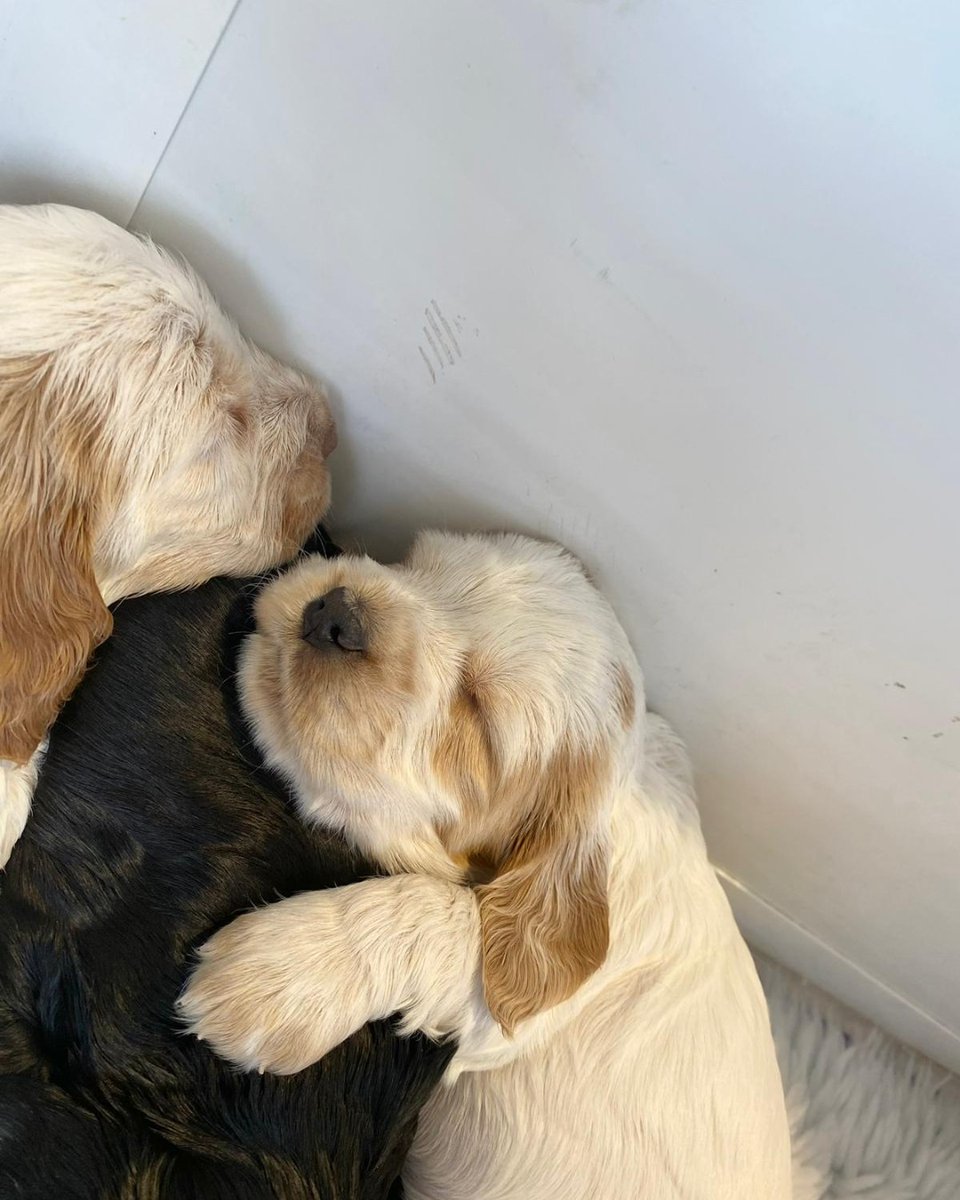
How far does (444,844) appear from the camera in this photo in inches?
68.1

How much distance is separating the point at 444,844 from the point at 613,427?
0.79 m

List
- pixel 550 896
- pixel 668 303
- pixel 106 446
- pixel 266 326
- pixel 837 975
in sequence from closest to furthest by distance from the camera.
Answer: pixel 668 303
pixel 106 446
pixel 550 896
pixel 266 326
pixel 837 975

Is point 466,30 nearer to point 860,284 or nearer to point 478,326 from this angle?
point 478,326

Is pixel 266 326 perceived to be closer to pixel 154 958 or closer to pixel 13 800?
pixel 13 800

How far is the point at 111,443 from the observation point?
4.97ft

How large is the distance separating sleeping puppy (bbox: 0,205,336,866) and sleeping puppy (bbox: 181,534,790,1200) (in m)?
0.20

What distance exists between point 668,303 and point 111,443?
88cm

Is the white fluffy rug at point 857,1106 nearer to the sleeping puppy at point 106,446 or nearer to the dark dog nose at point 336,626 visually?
the dark dog nose at point 336,626

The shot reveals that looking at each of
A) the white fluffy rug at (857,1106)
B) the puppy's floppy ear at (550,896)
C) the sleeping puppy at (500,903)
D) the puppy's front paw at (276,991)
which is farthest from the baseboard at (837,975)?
the puppy's front paw at (276,991)

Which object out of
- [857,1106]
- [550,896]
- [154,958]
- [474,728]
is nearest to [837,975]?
[857,1106]

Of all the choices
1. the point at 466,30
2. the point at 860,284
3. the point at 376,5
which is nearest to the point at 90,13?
the point at 376,5

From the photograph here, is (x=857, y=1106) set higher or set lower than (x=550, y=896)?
lower

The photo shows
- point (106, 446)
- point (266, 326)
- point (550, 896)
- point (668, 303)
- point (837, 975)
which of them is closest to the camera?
point (668, 303)

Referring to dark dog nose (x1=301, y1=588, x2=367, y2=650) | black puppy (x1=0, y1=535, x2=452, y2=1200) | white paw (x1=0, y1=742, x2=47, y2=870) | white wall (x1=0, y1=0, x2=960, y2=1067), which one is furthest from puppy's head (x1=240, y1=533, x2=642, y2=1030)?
white paw (x1=0, y1=742, x2=47, y2=870)
